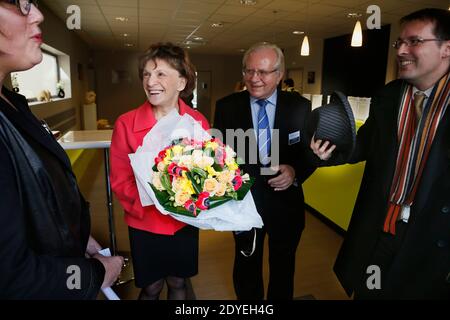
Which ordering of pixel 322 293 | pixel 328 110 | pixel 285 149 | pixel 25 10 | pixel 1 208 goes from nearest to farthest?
pixel 1 208, pixel 25 10, pixel 328 110, pixel 285 149, pixel 322 293

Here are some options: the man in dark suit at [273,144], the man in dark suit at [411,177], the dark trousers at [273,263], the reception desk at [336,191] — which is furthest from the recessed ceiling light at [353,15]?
the dark trousers at [273,263]

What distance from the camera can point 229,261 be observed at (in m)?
2.72

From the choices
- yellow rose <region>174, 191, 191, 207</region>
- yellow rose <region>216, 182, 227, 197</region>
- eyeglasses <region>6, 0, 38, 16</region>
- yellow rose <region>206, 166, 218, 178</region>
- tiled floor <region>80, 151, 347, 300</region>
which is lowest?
tiled floor <region>80, 151, 347, 300</region>

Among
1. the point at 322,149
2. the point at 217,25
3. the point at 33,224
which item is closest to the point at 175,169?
the point at 33,224

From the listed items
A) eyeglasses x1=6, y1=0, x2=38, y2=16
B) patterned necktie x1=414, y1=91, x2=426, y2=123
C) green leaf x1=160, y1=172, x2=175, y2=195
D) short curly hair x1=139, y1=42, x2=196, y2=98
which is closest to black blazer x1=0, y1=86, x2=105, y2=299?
eyeglasses x1=6, y1=0, x2=38, y2=16

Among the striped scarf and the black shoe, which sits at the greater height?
the striped scarf

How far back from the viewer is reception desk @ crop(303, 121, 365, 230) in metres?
2.88

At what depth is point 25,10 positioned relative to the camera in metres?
0.74

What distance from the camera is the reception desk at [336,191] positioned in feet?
9.45

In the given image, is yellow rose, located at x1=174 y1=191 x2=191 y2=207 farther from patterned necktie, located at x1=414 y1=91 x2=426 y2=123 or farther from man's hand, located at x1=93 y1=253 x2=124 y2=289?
patterned necktie, located at x1=414 y1=91 x2=426 y2=123

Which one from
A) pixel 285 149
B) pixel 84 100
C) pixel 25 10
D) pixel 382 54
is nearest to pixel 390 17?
pixel 382 54

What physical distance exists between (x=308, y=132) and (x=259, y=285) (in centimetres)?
114

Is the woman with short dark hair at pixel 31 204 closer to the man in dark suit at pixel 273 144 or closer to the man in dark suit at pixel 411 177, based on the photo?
the man in dark suit at pixel 411 177

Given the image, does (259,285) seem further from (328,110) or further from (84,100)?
(84,100)
